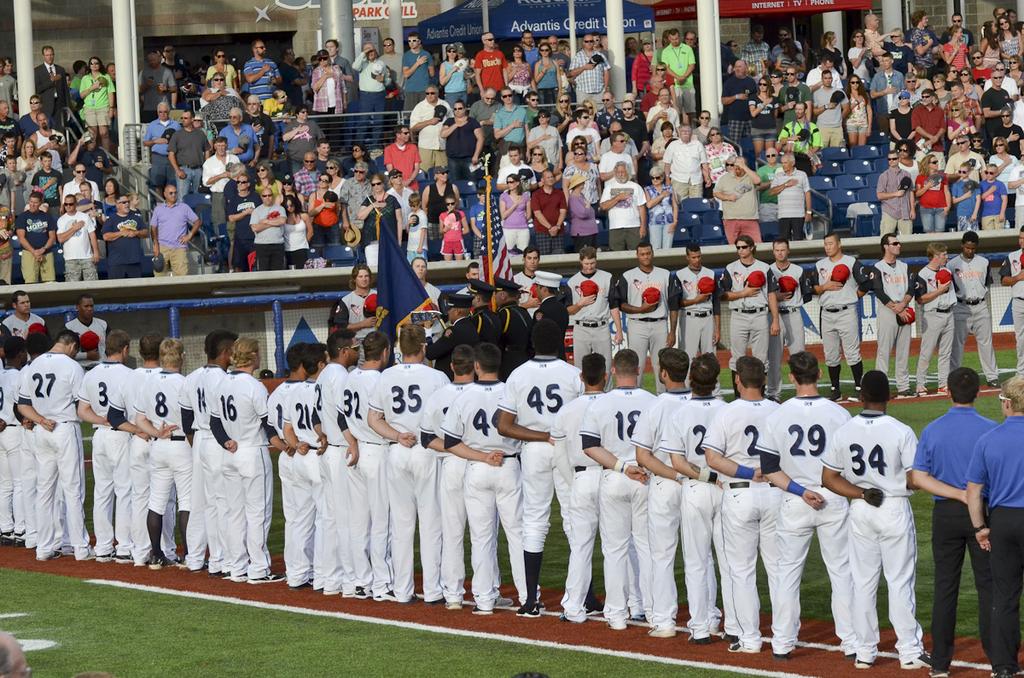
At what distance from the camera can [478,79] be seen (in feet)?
84.2

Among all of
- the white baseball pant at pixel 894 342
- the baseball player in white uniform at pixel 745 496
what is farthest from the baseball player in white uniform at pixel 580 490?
the white baseball pant at pixel 894 342

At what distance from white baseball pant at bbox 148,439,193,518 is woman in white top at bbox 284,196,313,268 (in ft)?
32.4

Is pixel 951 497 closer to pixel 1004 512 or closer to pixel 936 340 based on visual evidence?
pixel 1004 512

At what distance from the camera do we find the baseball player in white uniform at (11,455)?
14047mm

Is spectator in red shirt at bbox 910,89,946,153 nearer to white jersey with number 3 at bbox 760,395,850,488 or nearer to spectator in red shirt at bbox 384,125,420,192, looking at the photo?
spectator in red shirt at bbox 384,125,420,192

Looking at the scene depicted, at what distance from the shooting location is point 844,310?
1941 centimetres

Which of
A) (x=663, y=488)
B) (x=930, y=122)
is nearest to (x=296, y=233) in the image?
(x=930, y=122)

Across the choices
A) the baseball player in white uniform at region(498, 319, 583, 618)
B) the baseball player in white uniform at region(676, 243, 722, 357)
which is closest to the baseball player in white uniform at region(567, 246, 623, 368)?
the baseball player in white uniform at region(676, 243, 722, 357)

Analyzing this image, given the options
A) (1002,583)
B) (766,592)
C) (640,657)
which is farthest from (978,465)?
(766,592)

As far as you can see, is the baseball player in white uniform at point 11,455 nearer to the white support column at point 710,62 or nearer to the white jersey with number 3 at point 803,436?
the white jersey with number 3 at point 803,436

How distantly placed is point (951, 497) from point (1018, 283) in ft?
39.4

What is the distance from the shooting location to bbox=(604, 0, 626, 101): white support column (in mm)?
26016

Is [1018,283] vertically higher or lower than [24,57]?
lower

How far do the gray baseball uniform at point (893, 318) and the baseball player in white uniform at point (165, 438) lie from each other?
931cm
